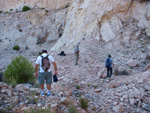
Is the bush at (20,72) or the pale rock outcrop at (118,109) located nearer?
the pale rock outcrop at (118,109)

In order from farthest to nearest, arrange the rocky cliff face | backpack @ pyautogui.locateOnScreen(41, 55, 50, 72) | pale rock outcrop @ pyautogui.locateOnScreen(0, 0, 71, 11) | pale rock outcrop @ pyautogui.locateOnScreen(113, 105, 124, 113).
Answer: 1. pale rock outcrop @ pyautogui.locateOnScreen(0, 0, 71, 11)
2. the rocky cliff face
3. pale rock outcrop @ pyautogui.locateOnScreen(113, 105, 124, 113)
4. backpack @ pyautogui.locateOnScreen(41, 55, 50, 72)

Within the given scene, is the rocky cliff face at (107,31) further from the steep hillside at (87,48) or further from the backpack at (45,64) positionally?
the backpack at (45,64)

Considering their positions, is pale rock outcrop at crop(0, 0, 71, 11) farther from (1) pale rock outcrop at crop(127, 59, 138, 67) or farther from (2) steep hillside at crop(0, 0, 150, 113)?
(1) pale rock outcrop at crop(127, 59, 138, 67)

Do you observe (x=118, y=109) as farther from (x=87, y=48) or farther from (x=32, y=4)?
(x=32, y=4)

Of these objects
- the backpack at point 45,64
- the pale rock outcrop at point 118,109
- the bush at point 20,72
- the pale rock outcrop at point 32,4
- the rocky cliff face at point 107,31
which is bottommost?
the pale rock outcrop at point 118,109

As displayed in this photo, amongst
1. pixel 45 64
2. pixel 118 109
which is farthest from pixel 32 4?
pixel 118 109

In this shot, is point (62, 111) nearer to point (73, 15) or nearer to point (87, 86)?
point (87, 86)

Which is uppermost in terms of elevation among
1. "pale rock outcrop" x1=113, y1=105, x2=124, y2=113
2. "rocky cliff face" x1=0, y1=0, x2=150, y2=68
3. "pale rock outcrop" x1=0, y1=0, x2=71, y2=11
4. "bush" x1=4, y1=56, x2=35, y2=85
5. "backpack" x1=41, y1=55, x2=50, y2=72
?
"pale rock outcrop" x1=0, y1=0, x2=71, y2=11

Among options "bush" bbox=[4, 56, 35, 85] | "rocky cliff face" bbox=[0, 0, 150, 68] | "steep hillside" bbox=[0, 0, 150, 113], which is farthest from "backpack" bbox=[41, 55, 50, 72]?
"rocky cliff face" bbox=[0, 0, 150, 68]

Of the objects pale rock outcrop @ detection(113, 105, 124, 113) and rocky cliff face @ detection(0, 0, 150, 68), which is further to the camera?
rocky cliff face @ detection(0, 0, 150, 68)

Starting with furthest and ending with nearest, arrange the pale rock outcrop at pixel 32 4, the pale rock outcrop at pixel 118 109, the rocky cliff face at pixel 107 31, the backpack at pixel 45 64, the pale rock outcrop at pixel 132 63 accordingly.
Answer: the pale rock outcrop at pixel 32 4
the rocky cliff face at pixel 107 31
the pale rock outcrop at pixel 132 63
the pale rock outcrop at pixel 118 109
the backpack at pixel 45 64

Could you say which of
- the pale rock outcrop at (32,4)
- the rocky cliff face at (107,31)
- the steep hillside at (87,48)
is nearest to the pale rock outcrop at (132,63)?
the steep hillside at (87,48)

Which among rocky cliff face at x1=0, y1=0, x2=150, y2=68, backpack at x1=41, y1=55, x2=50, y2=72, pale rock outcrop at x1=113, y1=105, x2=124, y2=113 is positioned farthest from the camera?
rocky cliff face at x1=0, y1=0, x2=150, y2=68

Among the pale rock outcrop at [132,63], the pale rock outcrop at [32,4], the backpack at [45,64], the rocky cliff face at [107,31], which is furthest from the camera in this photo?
the pale rock outcrop at [32,4]
